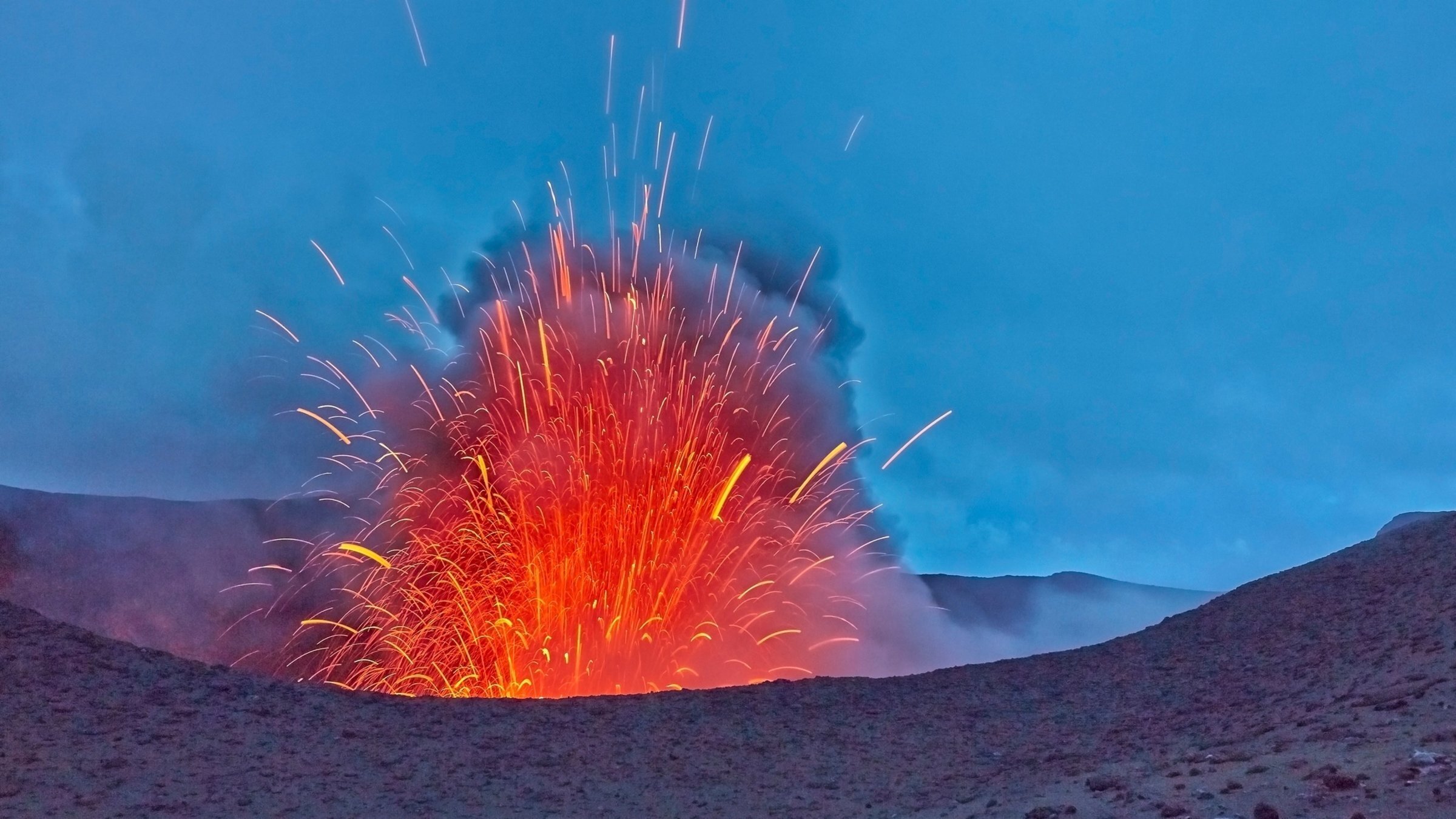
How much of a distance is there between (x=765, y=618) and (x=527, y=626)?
24.8 ft

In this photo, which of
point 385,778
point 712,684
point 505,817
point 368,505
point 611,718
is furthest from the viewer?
point 368,505

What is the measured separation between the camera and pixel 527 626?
19.6m

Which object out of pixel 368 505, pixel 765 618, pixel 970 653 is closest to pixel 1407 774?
pixel 765 618

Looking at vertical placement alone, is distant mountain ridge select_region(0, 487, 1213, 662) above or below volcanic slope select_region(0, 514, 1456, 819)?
above

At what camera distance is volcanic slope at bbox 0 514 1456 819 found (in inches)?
290

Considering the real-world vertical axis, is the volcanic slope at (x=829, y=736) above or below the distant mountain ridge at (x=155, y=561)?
below

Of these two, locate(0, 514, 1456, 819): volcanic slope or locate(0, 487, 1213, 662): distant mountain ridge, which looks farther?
locate(0, 487, 1213, 662): distant mountain ridge

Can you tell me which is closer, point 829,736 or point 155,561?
point 829,736

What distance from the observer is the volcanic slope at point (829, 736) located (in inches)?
290

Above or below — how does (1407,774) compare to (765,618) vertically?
below

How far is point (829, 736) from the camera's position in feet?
39.7

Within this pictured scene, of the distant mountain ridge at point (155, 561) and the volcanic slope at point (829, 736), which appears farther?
the distant mountain ridge at point (155, 561)

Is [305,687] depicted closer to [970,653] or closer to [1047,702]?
[1047,702]

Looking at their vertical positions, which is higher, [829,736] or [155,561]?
[155,561]
